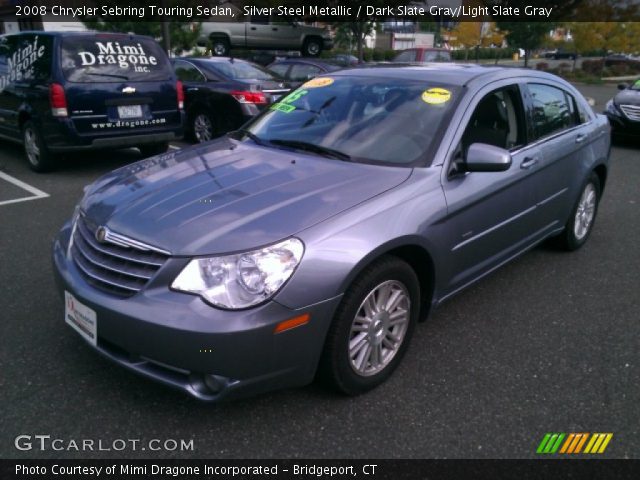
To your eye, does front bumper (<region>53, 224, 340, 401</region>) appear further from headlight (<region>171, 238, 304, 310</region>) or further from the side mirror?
the side mirror

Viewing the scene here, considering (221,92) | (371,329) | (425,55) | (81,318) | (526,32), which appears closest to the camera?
(81,318)

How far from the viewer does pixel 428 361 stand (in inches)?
123

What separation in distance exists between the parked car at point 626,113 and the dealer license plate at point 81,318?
34.0ft

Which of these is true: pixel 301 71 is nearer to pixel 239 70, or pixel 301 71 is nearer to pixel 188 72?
pixel 239 70

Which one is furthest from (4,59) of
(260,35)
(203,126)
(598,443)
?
(260,35)

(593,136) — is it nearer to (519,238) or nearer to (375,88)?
(519,238)

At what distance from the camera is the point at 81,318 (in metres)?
2.60

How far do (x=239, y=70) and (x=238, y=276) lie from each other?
24.5 feet

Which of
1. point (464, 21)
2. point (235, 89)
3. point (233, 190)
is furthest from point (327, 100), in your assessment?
point (464, 21)

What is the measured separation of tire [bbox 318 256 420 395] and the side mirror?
70 cm

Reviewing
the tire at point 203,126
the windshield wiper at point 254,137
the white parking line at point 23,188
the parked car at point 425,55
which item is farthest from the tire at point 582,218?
the parked car at point 425,55

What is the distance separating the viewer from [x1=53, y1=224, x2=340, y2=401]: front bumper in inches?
88.2

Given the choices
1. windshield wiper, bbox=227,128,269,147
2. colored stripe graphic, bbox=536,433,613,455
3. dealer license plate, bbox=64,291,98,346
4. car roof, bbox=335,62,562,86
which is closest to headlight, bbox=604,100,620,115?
car roof, bbox=335,62,562,86
